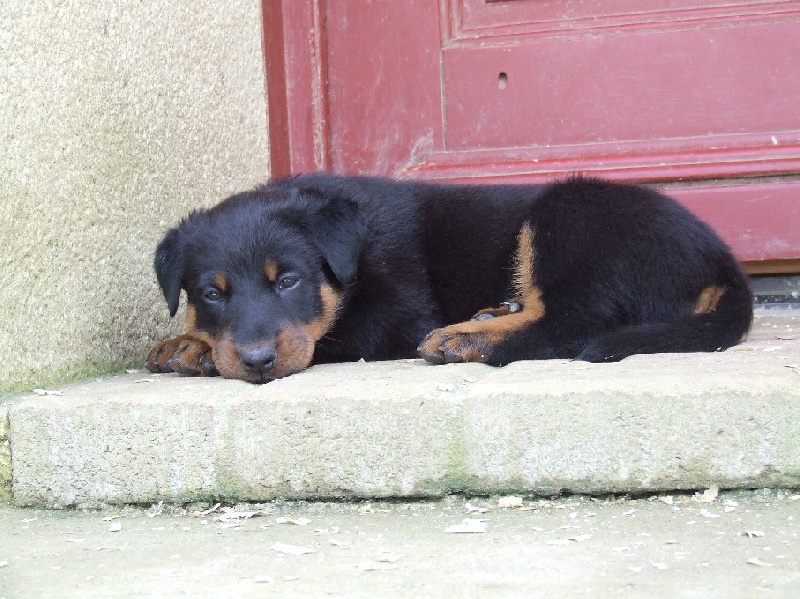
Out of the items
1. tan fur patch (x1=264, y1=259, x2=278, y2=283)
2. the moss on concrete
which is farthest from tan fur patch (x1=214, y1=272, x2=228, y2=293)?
the moss on concrete

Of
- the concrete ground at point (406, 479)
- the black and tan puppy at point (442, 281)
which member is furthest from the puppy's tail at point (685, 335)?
the concrete ground at point (406, 479)

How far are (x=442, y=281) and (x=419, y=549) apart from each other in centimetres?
179

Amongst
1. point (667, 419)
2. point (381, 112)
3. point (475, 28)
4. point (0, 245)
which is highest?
point (475, 28)

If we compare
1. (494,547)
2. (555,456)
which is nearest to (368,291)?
(555,456)

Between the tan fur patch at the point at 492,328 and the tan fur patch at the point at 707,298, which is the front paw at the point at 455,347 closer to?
the tan fur patch at the point at 492,328

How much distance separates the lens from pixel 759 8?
413 cm

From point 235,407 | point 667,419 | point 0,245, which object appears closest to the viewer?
point 667,419

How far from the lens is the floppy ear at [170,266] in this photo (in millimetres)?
3438

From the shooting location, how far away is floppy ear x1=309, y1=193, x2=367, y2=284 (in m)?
3.42

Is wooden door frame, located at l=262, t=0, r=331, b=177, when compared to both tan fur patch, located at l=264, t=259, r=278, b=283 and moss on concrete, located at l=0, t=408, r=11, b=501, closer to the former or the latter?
tan fur patch, located at l=264, t=259, r=278, b=283

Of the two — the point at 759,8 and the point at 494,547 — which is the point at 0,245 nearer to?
the point at 494,547

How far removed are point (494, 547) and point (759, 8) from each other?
285 cm

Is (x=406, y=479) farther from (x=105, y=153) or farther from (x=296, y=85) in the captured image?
(x=296, y=85)

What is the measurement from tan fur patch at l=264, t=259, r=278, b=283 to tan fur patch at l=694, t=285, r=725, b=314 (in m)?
1.38
